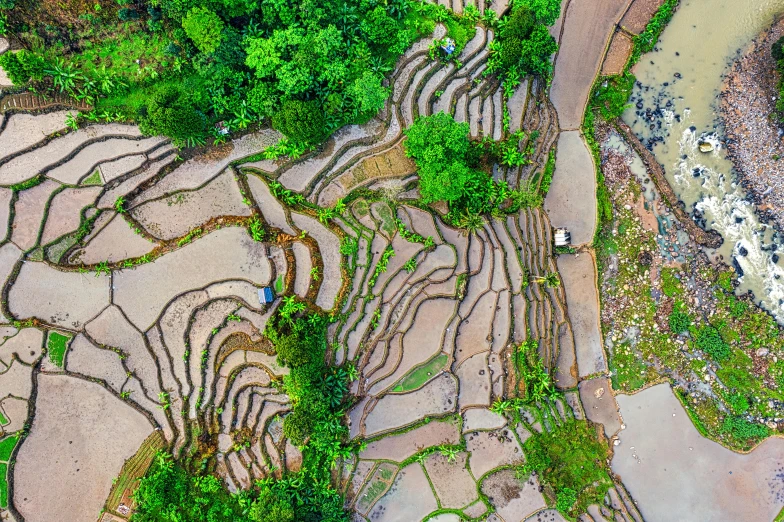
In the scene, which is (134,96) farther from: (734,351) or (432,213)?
(734,351)

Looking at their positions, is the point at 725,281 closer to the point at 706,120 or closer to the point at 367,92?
the point at 706,120

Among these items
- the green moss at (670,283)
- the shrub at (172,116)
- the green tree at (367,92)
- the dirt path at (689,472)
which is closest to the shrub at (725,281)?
the green moss at (670,283)

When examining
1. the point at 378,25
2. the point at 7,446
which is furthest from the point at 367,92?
the point at 7,446

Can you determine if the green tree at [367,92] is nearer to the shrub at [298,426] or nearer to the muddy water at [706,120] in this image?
the muddy water at [706,120]

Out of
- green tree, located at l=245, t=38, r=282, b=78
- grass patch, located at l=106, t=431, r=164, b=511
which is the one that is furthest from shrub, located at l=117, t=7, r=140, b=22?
grass patch, located at l=106, t=431, r=164, b=511

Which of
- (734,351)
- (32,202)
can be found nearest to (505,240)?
(734,351)

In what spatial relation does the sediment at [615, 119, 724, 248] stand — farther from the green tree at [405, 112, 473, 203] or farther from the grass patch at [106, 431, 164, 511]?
the grass patch at [106, 431, 164, 511]
